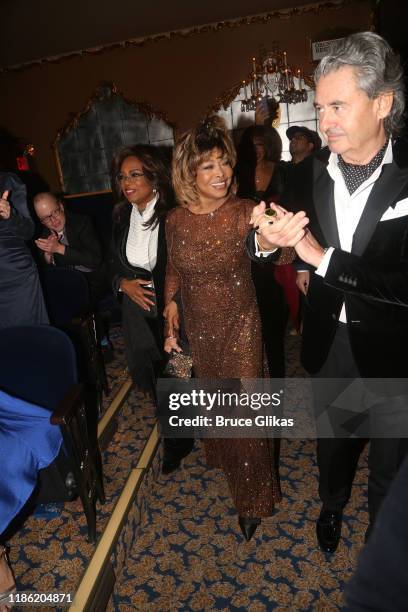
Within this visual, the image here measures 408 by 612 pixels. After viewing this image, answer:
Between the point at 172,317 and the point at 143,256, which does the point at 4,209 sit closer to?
the point at 143,256

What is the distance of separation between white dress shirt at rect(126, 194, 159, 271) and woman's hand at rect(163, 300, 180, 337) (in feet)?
1.14

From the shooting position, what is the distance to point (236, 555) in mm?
1999

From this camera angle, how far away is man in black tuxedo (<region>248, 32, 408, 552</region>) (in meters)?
1.30

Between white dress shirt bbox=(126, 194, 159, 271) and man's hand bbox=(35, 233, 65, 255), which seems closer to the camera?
white dress shirt bbox=(126, 194, 159, 271)

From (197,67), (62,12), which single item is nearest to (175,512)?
(197,67)

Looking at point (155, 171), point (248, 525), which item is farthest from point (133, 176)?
point (248, 525)

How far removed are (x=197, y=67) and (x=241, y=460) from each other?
676 centimetres

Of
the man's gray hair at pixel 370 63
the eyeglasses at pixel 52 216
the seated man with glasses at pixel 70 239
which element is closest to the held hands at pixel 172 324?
the man's gray hair at pixel 370 63

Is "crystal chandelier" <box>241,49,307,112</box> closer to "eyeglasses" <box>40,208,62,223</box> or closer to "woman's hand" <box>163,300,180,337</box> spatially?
"eyeglasses" <box>40,208,62,223</box>

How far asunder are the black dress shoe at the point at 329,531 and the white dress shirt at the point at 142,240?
5.06ft

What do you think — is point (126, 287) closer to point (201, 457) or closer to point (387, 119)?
point (201, 457)

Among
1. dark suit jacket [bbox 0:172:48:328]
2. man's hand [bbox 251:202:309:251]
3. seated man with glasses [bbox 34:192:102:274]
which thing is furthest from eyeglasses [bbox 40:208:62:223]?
man's hand [bbox 251:202:309:251]

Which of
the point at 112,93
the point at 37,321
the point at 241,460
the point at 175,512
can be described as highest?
the point at 112,93

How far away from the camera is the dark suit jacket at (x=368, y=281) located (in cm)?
134
